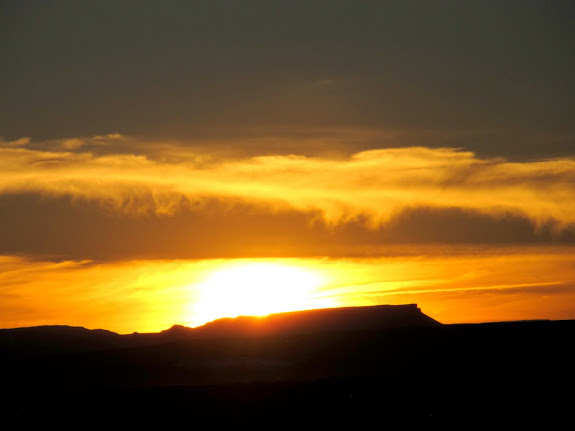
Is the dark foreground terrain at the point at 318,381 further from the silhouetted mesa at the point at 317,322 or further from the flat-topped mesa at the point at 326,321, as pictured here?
the silhouetted mesa at the point at 317,322

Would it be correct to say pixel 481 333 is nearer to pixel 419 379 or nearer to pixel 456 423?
pixel 419 379

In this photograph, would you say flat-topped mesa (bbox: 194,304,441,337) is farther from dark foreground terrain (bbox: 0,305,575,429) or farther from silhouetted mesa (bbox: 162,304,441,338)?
dark foreground terrain (bbox: 0,305,575,429)

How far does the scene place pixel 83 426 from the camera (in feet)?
98.7

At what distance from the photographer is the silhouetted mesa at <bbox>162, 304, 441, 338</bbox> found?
7144cm

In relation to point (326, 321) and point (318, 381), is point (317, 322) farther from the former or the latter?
point (318, 381)

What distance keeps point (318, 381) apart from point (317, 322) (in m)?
38.9

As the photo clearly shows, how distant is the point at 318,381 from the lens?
35875 millimetres

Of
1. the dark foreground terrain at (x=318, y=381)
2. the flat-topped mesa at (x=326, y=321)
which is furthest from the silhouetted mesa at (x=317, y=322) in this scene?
the dark foreground terrain at (x=318, y=381)

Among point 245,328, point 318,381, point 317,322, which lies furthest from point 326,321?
point 318,381

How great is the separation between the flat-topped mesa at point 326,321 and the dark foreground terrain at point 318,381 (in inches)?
73.3

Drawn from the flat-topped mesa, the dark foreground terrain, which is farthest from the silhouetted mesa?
the dark foreground terrain

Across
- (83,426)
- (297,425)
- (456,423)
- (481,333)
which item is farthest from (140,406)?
(481,333)

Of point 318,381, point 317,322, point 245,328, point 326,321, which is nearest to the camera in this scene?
point 318,381

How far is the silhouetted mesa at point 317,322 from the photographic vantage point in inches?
2813
